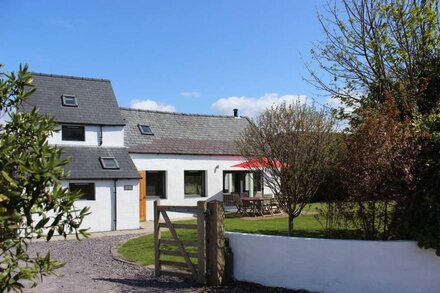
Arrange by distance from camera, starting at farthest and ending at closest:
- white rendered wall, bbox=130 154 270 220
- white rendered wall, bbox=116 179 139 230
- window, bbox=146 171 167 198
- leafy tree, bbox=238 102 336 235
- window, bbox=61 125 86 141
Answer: window, bbox=146 171 167 198 < white rendered wall, bbox=130 154 270 220 < window, bbox=61 125 86 141 < white rendered wall, bbox=116 179 139 230 < leafy tree, bbox=238 102 336 235

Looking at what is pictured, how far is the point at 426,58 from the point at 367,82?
1.91 m

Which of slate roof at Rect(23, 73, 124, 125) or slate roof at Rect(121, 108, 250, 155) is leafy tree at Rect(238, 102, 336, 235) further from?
slate roof at Rect(121, 108, 250, 155)

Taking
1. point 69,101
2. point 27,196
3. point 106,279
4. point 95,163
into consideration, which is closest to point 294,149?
point 106,279

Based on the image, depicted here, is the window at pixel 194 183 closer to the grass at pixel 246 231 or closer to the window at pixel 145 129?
the window at pixel 145 129

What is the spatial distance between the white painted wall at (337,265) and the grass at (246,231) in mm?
1661

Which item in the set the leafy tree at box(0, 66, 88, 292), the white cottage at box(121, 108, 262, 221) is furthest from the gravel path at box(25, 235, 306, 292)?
the white cottage at box(121, 108, 262, 221)

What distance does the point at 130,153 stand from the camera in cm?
2184

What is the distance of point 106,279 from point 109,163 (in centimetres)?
1079

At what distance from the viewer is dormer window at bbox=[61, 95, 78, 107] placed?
804 inches

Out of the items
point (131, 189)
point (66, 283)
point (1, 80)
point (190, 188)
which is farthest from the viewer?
point (190, 188)

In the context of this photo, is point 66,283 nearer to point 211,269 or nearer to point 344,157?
point 211,269

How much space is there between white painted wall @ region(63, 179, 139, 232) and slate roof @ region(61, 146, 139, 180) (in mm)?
305

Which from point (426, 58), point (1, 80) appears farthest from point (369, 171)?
point (1, 80)

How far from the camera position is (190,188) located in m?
24.6
